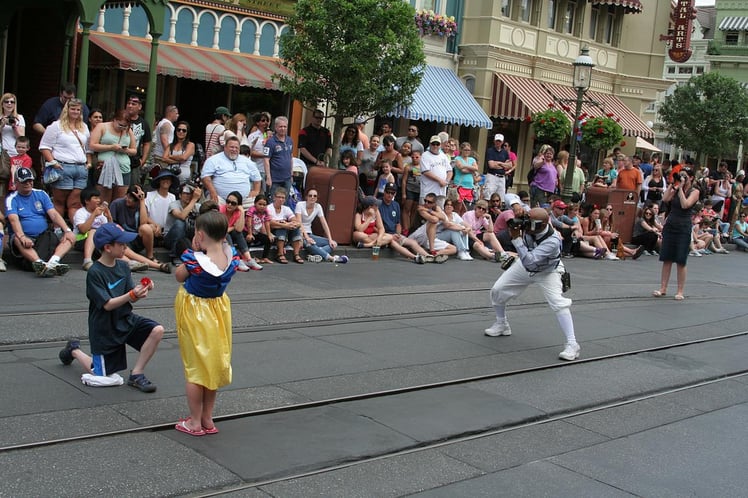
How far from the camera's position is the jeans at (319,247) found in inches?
555

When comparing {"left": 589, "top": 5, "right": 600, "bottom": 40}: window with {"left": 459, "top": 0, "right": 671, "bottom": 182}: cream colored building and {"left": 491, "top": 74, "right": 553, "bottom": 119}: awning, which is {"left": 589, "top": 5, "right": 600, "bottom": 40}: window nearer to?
{"left": 459, "top": 0, "right": 671, "bottom": 182}: cream colored building

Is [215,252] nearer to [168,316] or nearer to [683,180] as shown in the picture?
[168,316]

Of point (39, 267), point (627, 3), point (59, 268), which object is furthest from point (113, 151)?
point (627, 3)

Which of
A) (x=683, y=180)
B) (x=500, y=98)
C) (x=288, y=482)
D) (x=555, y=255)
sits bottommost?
(x=288, y=482)

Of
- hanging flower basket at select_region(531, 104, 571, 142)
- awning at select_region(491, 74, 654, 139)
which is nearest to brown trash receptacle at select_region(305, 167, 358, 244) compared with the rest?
hanging flower basket at select_region(531, 104, 571, 142)

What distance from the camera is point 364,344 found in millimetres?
8992

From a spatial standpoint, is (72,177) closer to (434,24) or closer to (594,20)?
(434,24)

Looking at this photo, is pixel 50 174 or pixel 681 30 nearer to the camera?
pixel 50 174

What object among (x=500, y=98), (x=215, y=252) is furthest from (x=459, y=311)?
(x=500, y=98)

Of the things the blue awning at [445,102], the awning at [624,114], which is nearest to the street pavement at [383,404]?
the blue awning at [445,102]

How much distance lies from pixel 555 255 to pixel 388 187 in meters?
6.76

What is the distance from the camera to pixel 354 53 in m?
15.6

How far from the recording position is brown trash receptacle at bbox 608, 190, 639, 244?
66.0 ft

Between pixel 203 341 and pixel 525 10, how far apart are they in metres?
23.4
